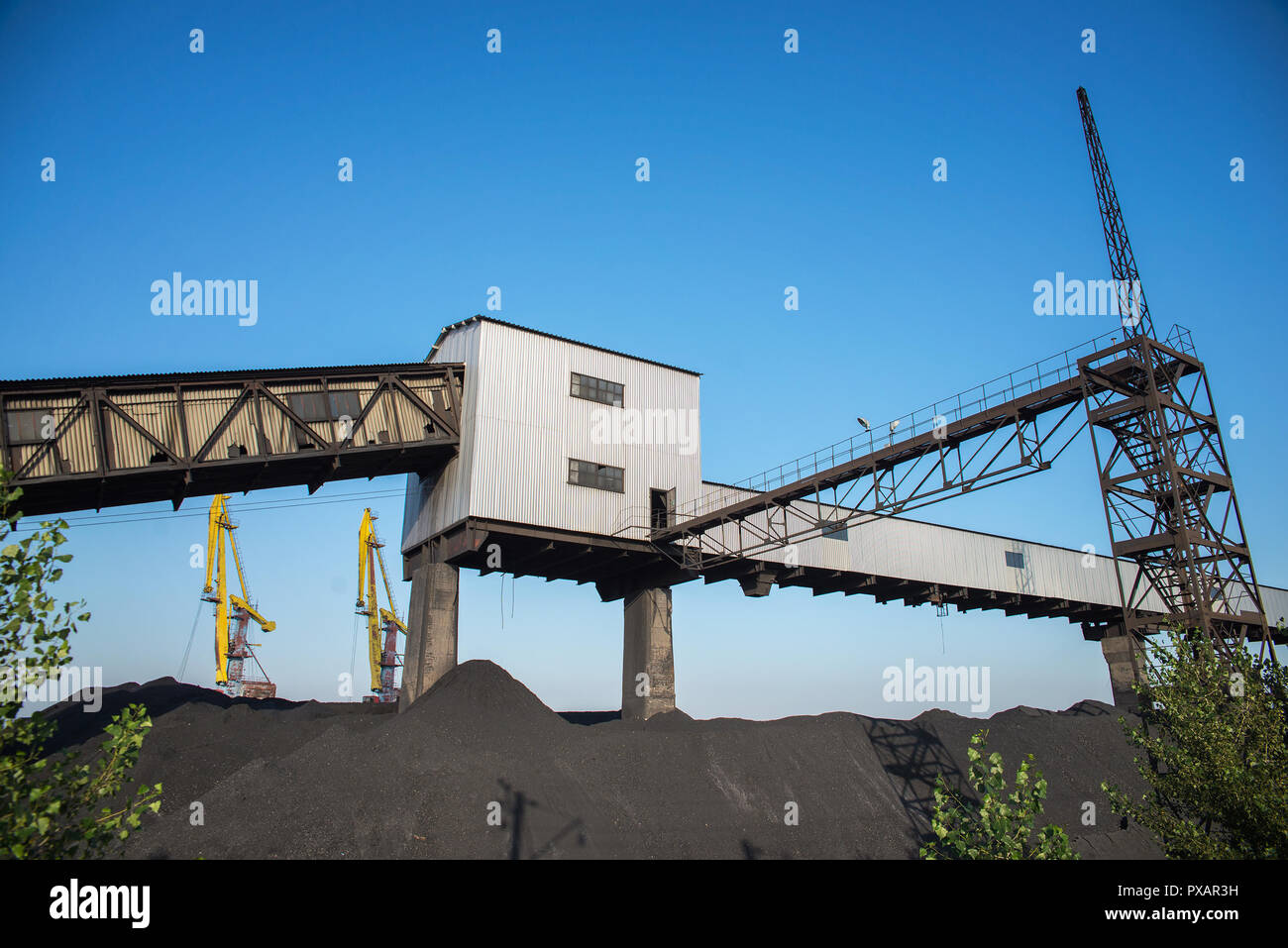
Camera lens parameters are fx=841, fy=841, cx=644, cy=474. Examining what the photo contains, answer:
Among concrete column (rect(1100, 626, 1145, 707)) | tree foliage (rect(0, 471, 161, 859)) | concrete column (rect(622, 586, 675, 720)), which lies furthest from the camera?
concrete column (rect(1100, 626, 1145, 707))

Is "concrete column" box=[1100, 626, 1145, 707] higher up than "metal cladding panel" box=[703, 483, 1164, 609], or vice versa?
"metal cladding panel" box=[703, 483, 1164, 609]

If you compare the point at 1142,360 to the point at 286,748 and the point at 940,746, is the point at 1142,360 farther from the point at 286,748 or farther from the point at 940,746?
the point at 286,748

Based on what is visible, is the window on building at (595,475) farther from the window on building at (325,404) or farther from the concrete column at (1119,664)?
the concrete column at (1119,664)

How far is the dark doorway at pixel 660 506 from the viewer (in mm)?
31547

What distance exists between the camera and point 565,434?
2994 cm

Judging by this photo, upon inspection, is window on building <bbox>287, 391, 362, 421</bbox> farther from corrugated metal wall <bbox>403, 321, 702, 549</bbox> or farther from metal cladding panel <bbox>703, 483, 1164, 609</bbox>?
metal cladding panel <bbox>703, 483, 1164, 609</bbox>

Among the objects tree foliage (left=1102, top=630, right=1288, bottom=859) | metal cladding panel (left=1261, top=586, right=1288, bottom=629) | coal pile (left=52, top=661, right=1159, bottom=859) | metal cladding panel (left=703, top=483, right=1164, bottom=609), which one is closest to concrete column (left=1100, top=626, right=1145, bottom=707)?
metal cladding panel (left=703, top=483, right=1164, bottom=609)

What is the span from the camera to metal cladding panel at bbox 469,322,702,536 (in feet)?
92.6

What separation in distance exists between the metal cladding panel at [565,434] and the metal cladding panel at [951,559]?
2873mm

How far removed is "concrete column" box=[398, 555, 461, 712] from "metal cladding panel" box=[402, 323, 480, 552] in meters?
1.65

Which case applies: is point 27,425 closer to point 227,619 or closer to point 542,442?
point 542,442
